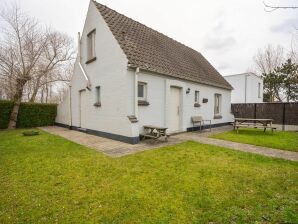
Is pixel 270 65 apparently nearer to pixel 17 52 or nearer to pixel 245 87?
pixel 245 87

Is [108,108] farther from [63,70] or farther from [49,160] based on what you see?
[63,70]

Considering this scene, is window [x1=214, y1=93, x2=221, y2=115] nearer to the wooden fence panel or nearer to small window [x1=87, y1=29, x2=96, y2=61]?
the wooden fence panel

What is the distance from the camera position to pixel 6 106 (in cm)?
1528

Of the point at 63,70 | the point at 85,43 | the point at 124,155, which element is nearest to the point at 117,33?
the point at 85,43

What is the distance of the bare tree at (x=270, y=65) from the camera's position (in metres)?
30.1

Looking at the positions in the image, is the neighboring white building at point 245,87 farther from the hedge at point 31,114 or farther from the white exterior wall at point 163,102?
the hedge at point 31,114

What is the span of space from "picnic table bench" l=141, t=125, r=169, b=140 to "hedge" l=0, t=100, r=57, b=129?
12.4 metres

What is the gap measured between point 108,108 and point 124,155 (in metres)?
3.95

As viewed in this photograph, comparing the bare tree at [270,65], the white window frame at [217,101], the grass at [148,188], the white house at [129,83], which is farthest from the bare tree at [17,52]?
the bare tree at [270,65]

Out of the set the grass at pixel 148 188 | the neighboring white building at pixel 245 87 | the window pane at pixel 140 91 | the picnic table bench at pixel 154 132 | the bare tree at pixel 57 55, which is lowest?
the grass at pixel 148 188

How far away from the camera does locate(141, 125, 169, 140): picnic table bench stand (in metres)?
8.90

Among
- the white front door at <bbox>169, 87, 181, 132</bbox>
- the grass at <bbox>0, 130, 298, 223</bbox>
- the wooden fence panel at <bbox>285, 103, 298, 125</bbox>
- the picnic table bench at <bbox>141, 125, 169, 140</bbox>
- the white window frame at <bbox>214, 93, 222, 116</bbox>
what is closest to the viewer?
the grass at <bbox>0, 130, 298, 223</bbox>

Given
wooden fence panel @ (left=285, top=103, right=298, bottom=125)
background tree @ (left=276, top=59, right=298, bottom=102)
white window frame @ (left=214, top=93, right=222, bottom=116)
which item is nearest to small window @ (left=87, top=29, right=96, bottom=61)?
white window frame @ (left=214, top=93, right=222, bottom=116)

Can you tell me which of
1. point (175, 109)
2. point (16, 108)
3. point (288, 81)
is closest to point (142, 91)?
point (175, 109)
